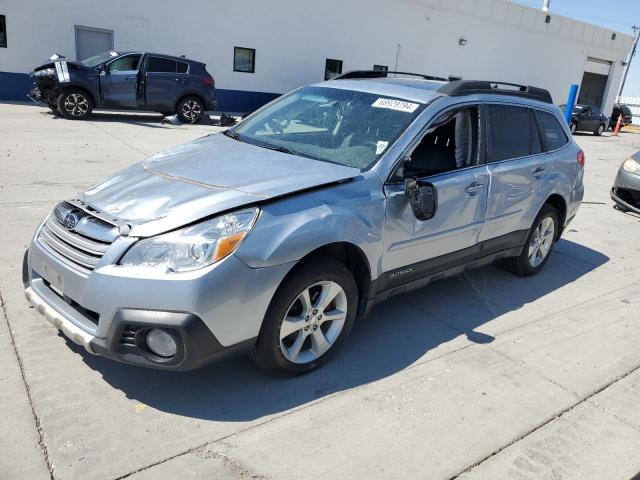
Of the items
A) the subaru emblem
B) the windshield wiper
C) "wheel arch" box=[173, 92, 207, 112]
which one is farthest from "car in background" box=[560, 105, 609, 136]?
the subaru emblem

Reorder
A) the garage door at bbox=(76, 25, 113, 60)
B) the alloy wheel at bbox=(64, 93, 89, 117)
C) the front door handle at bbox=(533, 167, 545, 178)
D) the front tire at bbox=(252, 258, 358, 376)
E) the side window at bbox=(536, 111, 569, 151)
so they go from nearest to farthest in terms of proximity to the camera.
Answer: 1. the front tire at bbox=(252, 258, 358, 376)
2. the front door handle at bbox=(533, 167, 545, 178)
3. the side window at bbox=(536, 111, 569, 151)
4. the alloy wheel at bbox=(64, 93, 89, 117)
5. the garage door at bbox=(76, 25, 113, 60)

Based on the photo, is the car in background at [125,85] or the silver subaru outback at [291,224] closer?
the silver subaru outback at [291,224]

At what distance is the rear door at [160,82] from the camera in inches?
558

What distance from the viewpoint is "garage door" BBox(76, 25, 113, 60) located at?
16953 mm

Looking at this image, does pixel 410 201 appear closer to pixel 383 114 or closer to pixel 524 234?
pixel 383 114

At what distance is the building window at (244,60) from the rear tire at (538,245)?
56.0ft

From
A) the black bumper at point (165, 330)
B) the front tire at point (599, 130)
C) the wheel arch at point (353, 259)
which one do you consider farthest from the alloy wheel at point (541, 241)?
the front tire at point (599, 130)

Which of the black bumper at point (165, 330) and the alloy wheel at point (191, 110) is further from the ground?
the black bumper at point (165, 330)

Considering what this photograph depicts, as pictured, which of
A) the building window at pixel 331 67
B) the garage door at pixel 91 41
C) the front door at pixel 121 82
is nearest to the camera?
the front door at pixel 121 82

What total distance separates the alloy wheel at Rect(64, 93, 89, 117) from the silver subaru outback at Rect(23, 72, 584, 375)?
10357mm

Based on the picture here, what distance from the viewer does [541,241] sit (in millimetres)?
5398

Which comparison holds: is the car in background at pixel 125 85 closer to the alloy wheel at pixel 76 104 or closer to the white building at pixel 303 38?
the alloy wheel at pixel 76 104

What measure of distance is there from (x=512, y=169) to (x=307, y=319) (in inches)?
93.9

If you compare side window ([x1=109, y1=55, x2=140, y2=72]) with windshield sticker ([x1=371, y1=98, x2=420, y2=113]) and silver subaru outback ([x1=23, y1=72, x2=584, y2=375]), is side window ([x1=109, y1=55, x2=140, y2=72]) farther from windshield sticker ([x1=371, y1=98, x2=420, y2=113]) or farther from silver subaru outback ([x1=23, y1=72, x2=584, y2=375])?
windshield sticker ([x1=371, y1=98, x2=420, y2=113])
